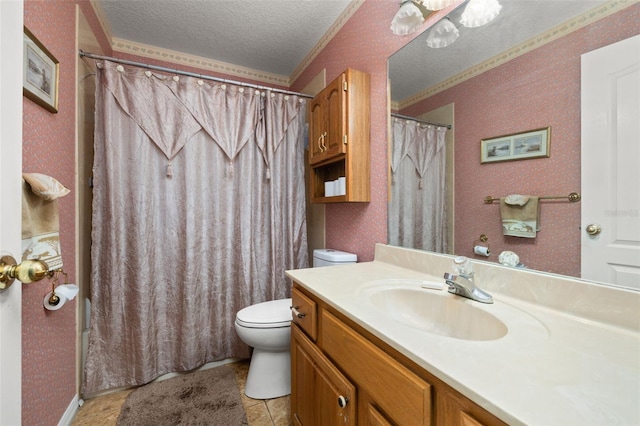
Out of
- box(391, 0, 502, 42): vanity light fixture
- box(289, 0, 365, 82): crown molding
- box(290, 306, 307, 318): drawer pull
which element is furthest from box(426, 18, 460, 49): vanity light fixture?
box(290, 306, 307, 318): drawer pull

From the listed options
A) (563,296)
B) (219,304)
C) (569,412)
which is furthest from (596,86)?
(219,304)

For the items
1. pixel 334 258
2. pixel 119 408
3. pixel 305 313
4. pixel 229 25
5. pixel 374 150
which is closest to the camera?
pixel 305 313

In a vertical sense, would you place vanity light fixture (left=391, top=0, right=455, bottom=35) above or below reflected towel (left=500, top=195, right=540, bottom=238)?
above

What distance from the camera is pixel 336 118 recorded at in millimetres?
1685

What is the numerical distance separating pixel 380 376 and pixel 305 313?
1.61ft

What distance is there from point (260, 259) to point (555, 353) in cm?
180

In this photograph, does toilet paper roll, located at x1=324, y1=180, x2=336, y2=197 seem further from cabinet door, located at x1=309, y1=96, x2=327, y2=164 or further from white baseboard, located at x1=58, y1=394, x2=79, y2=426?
white baseboard, located at x1=58, y1=394, x2=79, y2=426

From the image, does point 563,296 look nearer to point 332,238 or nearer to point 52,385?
point 332,238

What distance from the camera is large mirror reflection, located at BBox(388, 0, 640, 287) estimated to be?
0.78 m

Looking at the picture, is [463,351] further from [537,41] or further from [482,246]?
[537,41]

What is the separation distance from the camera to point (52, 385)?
1.22 meters

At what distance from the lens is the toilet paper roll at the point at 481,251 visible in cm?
103

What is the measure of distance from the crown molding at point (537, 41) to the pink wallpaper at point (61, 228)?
1.72 m

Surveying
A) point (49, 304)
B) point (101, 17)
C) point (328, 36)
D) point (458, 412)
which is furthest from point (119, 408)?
point (328, 36)
